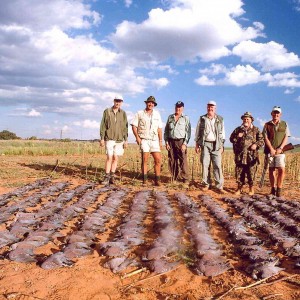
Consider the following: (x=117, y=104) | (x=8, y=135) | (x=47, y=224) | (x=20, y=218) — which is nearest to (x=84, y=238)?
(x=47, y=224)

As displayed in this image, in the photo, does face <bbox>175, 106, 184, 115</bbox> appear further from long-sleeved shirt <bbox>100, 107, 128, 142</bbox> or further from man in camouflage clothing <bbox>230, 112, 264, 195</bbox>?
man in camouflage clothing <bbox>230, 112, 264, 195</bbox>

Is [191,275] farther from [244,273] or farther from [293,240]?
[293,240]

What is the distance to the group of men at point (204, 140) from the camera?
24.6 feet

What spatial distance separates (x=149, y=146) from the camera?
849 cm

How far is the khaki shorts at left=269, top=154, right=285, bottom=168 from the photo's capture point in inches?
290

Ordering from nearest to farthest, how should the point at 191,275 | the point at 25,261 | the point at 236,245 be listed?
the point at 191,275 → the point at 25,261 → the point at 236,245

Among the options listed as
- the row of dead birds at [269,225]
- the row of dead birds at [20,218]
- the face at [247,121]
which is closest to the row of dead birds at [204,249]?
the row of dead birds at [269,225]

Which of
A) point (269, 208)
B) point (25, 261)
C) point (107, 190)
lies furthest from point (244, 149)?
point (25, 261)

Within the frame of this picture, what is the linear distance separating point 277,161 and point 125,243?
14.9ft

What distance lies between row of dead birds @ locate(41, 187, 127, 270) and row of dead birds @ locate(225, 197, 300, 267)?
218cm

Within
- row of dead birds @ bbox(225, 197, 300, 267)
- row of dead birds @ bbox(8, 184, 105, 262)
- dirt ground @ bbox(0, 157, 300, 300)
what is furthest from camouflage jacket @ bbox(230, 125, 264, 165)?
dirt ground @ bbox(0, 157, 300, 300)

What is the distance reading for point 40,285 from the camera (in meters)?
3.17

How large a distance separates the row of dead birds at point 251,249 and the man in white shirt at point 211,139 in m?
2.47

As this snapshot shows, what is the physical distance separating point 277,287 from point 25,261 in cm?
248
